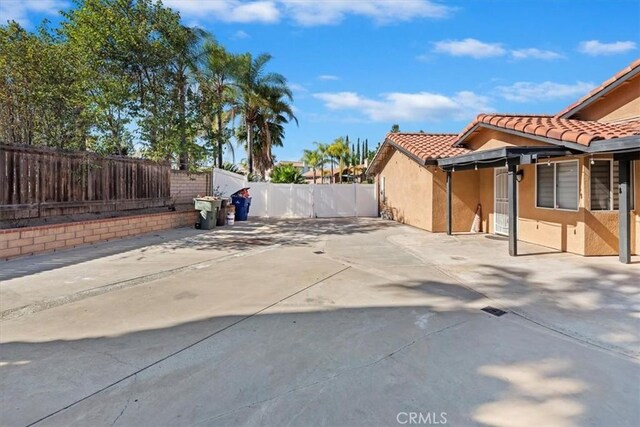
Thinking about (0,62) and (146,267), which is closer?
(146,267)

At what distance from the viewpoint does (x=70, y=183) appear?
981 centimetres

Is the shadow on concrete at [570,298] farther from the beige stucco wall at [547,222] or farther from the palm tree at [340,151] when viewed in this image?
the palm tree at [340,151]

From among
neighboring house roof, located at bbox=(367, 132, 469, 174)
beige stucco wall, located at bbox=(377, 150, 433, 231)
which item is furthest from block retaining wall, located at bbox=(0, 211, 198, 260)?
beige stucco wall, located at bbox=(377, 150, 433, 231)

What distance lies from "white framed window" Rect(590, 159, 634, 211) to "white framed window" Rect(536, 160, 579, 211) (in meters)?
0.36

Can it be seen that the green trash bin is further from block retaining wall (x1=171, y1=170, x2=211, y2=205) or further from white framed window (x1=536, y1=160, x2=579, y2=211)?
white framed window (x1=536, y1=160, x2=579, y2=211)

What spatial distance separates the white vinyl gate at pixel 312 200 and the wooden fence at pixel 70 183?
7655 mm

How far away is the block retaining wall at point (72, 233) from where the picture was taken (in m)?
7.91

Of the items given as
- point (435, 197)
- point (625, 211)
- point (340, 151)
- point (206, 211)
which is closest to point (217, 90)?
point (206, 211)

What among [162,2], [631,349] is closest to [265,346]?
[631,349]

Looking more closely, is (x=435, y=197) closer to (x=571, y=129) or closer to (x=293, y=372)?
(x=571, y=129)

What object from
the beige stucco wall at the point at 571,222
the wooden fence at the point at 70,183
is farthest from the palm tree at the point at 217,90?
the beige stucco wall at the point at 571,222

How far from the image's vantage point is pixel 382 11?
10.3 m

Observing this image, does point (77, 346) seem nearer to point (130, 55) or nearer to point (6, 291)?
point (6, 291)

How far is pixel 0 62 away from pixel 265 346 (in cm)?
1193
